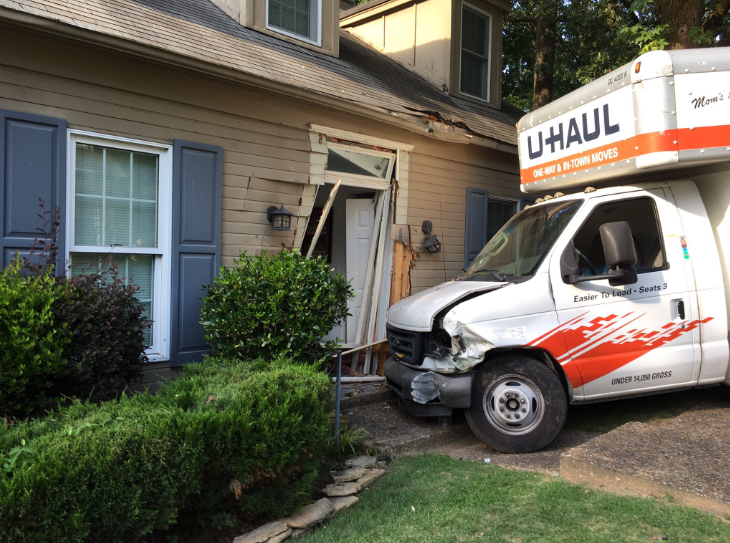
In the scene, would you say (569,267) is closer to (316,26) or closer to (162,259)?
(162,259)

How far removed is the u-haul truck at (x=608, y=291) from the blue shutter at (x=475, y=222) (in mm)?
3052

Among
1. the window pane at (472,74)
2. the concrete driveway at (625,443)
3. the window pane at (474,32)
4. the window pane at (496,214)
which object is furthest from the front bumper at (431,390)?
the window pane at (474,32)

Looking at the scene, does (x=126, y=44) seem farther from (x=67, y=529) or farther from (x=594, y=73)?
(x=594, y=73)

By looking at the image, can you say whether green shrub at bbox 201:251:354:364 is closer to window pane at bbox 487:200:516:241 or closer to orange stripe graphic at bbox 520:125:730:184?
orange stripe graphic at bbox 520:125:730:184

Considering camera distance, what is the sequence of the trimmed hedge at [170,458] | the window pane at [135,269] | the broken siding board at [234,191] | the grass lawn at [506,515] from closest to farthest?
the trimmed hedge at [170,458], the grass lawn at [506,515], the window pane at [135,269], the broken siding board at [234,191]

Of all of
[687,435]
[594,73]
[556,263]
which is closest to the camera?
[687,435]

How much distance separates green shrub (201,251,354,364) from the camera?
15.5 ft

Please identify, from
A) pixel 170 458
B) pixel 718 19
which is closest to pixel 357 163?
pixel 170 458

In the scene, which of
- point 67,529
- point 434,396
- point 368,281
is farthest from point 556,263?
point 67,529

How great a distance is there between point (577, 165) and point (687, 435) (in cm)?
257

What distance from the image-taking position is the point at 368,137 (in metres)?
7.11

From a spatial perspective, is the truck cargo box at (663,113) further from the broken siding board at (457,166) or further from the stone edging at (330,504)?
the stone edging at (330,504)

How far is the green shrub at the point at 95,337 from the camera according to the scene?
13.0 ft

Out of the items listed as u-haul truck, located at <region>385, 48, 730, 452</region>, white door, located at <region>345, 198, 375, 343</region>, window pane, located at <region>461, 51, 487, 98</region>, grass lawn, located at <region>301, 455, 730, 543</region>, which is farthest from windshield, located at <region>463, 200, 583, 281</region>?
window pane, located at <region>461, 51, 487, 98</region>
